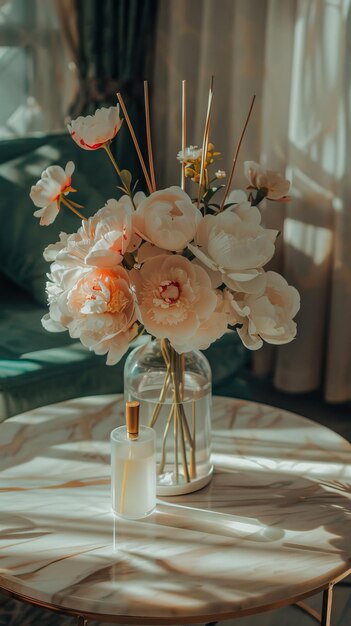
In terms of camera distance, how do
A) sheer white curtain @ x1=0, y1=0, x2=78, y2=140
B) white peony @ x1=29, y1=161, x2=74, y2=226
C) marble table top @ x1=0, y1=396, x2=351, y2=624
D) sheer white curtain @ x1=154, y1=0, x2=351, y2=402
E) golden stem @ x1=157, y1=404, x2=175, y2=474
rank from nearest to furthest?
1. marble table top @ x1=0, y1=396, x2=351, y2=624
2. white peony @ x1=29, y1=161, x2=74, y2=226
3. golden stem @ x1=157, y1=404, x2=175, y2=474
4. sheer white curtain @ x1=154, y1=0, x2=351, y2=402
5. sheer white curtain @ x1=0, y1=0, x2=78, y2=140

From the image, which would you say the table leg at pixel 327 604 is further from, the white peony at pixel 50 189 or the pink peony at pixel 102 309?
the white peony at pixel 50 189

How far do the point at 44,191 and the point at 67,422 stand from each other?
1.81 feet

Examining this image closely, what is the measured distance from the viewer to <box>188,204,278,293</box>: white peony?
1.15m

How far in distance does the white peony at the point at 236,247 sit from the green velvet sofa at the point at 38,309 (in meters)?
0.99

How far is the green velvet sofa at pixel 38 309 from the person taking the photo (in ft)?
6.84

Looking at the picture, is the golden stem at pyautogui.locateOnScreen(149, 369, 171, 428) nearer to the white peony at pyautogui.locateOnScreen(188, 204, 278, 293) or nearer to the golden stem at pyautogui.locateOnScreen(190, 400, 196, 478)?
the golden stem at pyautogui.locateOnScreen(190, 400, 196, 478)

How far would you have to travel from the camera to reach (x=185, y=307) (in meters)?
1.16

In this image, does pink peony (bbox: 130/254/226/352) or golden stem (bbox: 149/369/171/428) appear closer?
pink peony (bbox: 130/254/226/352)

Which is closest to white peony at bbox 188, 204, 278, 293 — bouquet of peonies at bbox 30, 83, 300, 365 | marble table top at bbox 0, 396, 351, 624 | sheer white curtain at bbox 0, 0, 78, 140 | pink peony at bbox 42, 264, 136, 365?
bouquet of peonies at bbox 30, 83, 300, 365

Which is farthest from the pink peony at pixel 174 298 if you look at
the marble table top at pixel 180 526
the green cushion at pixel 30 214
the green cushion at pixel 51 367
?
the green cushion at pixel 30 214

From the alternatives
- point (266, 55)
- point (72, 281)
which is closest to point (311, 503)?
point (72, 281)

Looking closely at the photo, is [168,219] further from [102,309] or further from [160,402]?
[160,402]

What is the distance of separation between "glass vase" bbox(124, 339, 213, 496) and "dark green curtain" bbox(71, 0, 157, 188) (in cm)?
177

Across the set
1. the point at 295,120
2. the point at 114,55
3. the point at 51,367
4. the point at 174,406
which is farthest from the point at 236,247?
the point at 114,55
